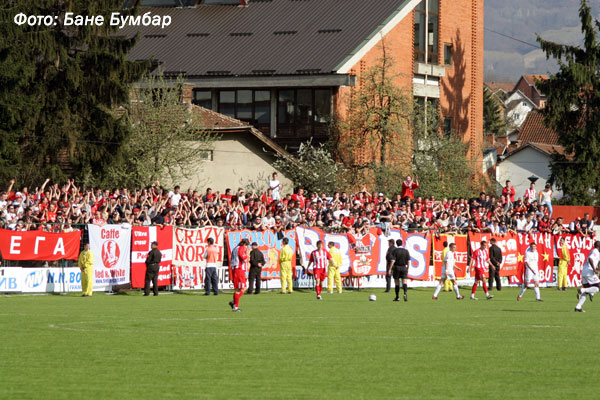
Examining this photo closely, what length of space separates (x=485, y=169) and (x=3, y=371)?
217ft

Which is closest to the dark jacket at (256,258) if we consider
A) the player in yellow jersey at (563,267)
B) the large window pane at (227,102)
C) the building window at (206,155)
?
the player in yellow jersey at (563,267)

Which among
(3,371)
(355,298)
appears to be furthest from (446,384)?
(355,298)

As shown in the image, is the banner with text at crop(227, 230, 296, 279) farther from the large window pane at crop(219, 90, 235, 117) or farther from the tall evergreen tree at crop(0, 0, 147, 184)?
the large window pane at crop(219, 90, 235, 117)

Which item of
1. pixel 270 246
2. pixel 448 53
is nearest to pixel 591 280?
pixel 270 246

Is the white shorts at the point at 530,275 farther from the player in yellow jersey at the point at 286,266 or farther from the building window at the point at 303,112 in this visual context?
the building window at the point at 303,112

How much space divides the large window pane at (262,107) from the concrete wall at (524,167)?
44.6 metres

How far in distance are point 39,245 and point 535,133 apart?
274 ft

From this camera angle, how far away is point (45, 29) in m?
40.8

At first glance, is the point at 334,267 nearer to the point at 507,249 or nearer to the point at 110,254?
the point at 110,254

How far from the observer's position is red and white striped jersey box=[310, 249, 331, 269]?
110ft

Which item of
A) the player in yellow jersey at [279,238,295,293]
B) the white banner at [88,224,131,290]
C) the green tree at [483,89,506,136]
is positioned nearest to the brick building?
the player in yellow jersey at [279,238,295,293]

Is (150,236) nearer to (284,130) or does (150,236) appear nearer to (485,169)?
(284,130)

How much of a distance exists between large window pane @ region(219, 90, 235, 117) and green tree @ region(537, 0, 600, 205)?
59.6 ft

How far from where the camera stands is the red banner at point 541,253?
1673 inches
